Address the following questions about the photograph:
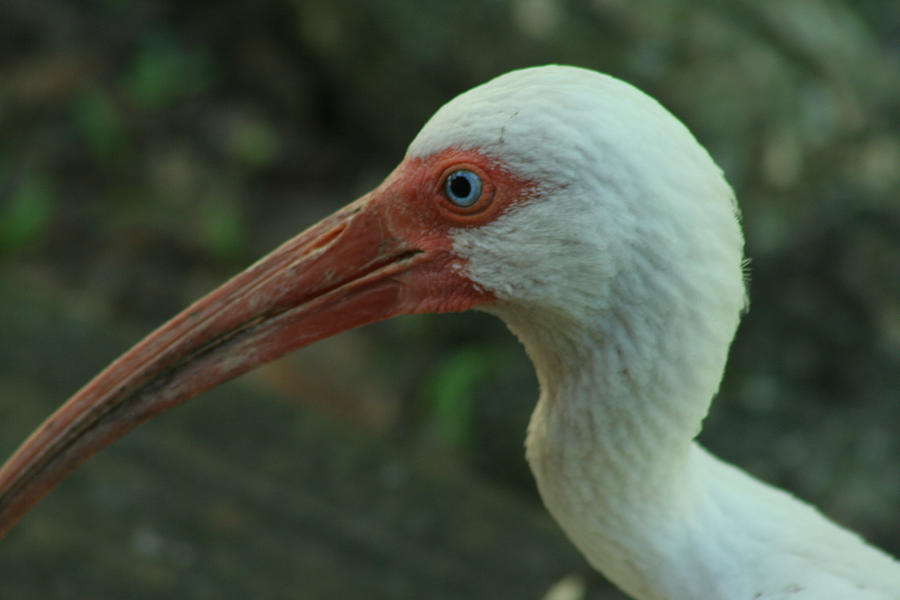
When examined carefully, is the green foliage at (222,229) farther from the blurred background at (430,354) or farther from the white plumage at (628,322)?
the white plumage at (628,322)

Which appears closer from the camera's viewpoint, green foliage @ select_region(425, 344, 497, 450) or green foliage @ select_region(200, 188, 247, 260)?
green foliage @ select_region(425, 344, 497, 450)

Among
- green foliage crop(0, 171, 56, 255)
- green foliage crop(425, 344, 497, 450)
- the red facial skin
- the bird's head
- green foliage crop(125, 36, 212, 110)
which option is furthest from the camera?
green foliage crop(125, 36, 212, 110)

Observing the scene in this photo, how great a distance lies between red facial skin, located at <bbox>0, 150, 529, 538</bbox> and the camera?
2.14 m

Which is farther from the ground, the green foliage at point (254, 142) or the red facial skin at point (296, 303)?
the green foliage at point (254, 142)

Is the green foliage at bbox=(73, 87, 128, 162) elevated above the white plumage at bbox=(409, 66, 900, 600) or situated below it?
above

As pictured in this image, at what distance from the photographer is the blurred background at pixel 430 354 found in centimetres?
502

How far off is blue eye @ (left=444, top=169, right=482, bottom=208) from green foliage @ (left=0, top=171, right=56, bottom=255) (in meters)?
6.09

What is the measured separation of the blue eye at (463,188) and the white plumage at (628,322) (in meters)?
0.06

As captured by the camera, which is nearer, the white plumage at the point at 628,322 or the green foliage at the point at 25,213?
the white plumage at the point at 628,322

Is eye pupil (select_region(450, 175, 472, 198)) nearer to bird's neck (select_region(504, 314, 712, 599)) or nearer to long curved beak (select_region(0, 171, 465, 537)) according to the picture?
long curved beak (select_region(0, 171, 465, 537))

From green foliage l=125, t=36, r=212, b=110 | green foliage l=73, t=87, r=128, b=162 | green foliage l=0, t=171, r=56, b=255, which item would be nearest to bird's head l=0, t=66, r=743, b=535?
green foliage l=0, t=171, r=56, b=255

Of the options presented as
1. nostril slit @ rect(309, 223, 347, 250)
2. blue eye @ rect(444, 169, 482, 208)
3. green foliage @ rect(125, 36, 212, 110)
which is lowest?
blue eye @ rect(444, 169, 482, 208)

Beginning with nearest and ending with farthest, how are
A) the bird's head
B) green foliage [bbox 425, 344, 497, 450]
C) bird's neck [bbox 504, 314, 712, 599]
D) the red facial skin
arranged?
the bird's head → bird's neck [bbox 504, 314, 712, 599] → the red facial skin → green foliage [bbox 425, 344, 497, 450]

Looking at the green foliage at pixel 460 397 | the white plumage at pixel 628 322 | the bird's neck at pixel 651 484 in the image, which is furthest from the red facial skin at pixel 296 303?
the green foliage at pixel 460 397
